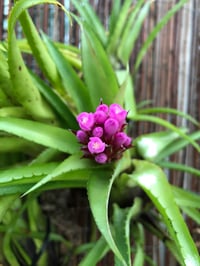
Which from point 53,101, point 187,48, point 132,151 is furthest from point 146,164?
point 187,48

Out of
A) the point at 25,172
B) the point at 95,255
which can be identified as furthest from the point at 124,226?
the point at 25,172

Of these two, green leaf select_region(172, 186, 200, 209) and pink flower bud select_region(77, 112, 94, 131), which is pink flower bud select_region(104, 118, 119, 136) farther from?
green leaf select_region(172, 186, 200, 209)

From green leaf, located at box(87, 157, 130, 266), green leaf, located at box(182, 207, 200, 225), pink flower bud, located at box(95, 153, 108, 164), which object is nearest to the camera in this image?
green leaf, located at box(87, 157, 130, 266)

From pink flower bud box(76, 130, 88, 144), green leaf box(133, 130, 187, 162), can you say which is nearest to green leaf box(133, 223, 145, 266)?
green leaf box(133, 130, 187, 162)

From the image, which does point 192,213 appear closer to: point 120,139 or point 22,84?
point 120,139

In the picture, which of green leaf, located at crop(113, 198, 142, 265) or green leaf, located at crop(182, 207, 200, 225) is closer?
green leaf, located at crop(113, 198, 142, 265)

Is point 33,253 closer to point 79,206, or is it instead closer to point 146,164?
point 79,206

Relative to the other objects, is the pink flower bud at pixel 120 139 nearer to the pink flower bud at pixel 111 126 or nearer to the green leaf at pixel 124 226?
the pink flower bud at pixel 111 126
